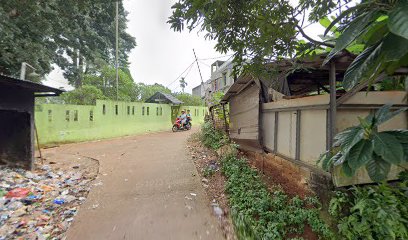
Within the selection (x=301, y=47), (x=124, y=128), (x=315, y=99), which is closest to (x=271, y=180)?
(x=315, y=99)

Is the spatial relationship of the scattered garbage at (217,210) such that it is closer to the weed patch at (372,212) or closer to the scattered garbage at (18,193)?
the weed patch at (372,212)

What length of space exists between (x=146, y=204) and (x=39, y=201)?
195cm

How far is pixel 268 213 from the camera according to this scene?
342 centimetres

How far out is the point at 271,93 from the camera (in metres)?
4.90

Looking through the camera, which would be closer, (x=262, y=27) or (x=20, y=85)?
(x=262, y=27)

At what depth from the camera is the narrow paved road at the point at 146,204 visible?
141 inches

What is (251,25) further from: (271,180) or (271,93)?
(271,180)

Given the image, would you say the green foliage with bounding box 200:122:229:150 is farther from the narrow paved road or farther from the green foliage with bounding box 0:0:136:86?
the green foliage with bounding box 0:0:136:86

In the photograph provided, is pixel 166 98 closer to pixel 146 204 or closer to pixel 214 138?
pixel 214 138

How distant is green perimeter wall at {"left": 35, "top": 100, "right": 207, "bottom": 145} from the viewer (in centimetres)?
934

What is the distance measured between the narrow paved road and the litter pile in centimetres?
26

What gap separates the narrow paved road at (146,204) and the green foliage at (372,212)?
64.2 inches

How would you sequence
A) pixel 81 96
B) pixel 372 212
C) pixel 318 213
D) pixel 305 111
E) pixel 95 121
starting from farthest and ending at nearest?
pixel 81 96
pixel 95 121
pixel 305 111
pixel 318 213
pixel 372 212

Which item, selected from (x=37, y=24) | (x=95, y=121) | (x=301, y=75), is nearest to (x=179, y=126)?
(x=95, y=121)
